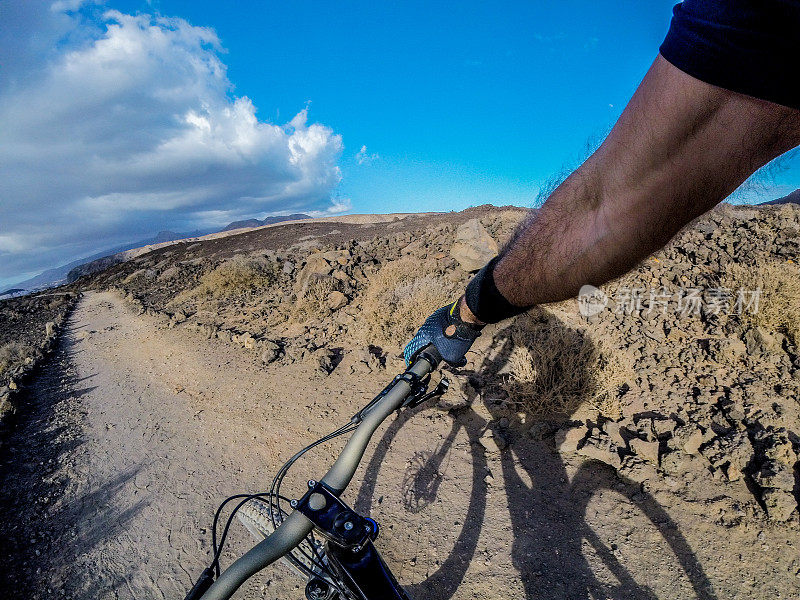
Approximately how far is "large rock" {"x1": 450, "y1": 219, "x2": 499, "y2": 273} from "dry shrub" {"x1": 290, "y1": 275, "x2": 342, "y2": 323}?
2.13 metres

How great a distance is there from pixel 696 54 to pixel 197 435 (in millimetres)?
4478

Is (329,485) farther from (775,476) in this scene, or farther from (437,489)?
(775,476)

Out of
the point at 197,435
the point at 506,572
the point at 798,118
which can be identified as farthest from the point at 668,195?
the point at 197,435

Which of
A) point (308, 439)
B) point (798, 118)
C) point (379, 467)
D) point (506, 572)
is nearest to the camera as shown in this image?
point (798, 118)

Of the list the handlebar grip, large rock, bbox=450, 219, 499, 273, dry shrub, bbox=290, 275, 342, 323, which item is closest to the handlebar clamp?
the handlebar grip

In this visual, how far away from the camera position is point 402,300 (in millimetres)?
5523

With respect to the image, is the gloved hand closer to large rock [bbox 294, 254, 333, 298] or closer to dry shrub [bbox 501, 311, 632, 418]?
dry shrub [bbox 501, 311, 632, 418]

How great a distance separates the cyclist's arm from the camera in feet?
2.12

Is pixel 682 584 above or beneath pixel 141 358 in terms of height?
beneath

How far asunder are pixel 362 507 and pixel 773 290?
4298 millimetres

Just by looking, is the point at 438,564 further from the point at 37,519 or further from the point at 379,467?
the point at 37,519

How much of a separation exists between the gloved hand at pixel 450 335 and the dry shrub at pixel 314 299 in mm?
4607

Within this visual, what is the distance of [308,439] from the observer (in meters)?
3.68

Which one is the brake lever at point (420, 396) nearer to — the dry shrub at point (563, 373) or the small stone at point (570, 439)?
the small stone at point (570, 439)
